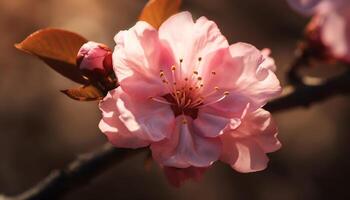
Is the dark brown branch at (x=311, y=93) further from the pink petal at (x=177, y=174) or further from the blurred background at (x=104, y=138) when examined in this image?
the blurred background at (x=104, y=138)

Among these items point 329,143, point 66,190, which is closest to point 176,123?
point 66,190

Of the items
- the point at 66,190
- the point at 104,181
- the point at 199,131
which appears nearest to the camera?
the point at 199,131

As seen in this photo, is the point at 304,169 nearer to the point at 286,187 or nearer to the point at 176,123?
the point at 286,187

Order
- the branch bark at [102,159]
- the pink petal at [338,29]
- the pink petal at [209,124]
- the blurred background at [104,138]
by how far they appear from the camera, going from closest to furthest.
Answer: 1. the pink petal at [338,29]
2. the pink petal at [209,124]
3. the branch bark at [102,159]
4. the blurred background at [104,138]

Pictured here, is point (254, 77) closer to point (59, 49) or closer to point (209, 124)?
point (209, 124)

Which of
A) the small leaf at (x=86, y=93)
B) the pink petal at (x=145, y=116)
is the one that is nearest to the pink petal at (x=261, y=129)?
the pink petal at (x=145, y=116)

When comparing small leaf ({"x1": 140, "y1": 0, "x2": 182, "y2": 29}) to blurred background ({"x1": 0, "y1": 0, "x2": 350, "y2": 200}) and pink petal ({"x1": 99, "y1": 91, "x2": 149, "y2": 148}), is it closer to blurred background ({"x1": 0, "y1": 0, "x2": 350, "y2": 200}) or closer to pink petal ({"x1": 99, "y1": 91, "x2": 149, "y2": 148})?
pink petal ({"x1": 99, "y1": 91, "x2": 149, "y2": 148})

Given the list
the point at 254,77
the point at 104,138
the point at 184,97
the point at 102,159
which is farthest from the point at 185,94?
the point at 104,138
